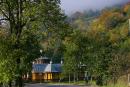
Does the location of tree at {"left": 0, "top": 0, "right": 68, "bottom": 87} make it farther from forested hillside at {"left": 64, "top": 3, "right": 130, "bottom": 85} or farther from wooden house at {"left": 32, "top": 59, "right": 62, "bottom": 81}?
wooden house at {"left": 32, "top": 59, "right": 62, "bottom": 81}

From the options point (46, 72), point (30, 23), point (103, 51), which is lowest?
point (30, 23)

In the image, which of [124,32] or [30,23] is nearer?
[30,23]

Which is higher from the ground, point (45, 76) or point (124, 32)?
point (124, 32)

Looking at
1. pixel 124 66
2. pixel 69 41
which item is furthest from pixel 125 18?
pixel 69 41

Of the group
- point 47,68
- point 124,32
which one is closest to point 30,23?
point 47,68

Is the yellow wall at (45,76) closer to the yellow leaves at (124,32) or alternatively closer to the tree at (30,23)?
the yellow leaves at (124,32)

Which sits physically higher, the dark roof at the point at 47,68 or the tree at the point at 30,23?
the dark roof at the point at 47,68

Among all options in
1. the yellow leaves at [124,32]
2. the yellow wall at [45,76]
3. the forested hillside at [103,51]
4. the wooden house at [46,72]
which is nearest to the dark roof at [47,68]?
the wooden house at [46,72]

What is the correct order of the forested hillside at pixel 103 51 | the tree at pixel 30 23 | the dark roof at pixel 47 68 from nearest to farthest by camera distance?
1. the tree at pixel 30 23
2. the forested hillside at pixel 103 51
3. the dark roof at pixel 47 68

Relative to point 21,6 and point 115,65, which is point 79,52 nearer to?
point 115,65

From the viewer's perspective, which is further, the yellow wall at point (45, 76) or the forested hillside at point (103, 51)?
the yellow wall at point (45, 76)

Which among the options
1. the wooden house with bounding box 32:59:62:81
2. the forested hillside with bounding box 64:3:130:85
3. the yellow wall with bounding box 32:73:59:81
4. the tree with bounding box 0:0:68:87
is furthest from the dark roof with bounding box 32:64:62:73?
the tree with bounding box 0:0:68:87

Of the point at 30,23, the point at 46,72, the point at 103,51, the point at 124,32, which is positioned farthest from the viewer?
the point at 124,32

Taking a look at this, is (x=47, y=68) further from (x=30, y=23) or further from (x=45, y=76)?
(x=30, y=23)
